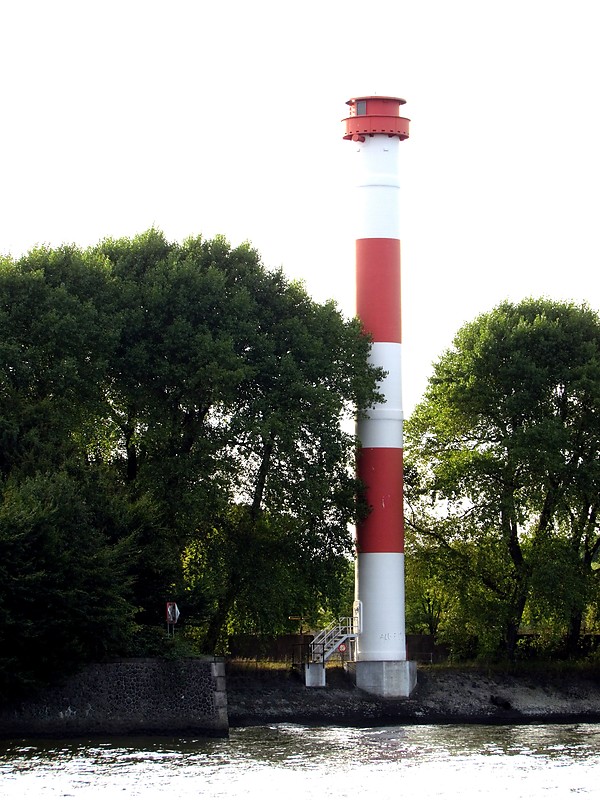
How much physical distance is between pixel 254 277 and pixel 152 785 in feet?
85.3

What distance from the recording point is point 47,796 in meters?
33.7

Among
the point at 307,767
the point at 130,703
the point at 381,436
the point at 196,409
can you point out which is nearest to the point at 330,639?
the point at 381,436

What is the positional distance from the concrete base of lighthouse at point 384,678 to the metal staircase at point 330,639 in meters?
1.01

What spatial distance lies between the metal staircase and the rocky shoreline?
0.78m

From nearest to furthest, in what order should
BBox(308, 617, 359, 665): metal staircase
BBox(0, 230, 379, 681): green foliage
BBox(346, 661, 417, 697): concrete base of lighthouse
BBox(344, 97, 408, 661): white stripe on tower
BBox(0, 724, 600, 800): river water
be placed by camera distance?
BBox(0, 724, 600, 800): river water < BBox(0, 230, 379, 681): green foliage < BBox(346, 661, 417, 697): concrete base of lighthouse < BBox(344, 97, 408, 661): white stripe on tower < BBox(308, 617, 359, 665): metal staircase

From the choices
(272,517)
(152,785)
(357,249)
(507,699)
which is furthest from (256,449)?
(152,785)

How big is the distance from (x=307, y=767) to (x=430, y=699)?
20.7m

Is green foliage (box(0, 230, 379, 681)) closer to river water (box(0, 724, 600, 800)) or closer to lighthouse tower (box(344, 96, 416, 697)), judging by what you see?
lighthouse tower (box(344, 96, 416, 697))

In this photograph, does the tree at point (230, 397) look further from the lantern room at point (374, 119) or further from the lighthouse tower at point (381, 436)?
the lantern room at point (374, 119)

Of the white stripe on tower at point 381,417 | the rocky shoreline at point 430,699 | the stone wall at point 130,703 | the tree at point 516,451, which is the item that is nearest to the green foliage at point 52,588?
the stone wall at point 130,703

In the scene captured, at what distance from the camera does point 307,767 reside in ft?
128

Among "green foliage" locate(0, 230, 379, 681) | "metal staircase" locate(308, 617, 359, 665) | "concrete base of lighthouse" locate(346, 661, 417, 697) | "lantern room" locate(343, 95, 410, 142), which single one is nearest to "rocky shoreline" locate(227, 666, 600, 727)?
"concrete base of lighthouse" locate(346, 661, 417, 697)

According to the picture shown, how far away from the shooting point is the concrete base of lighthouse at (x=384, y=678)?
58562mm

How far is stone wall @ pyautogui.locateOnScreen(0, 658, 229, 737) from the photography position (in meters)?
44.5
